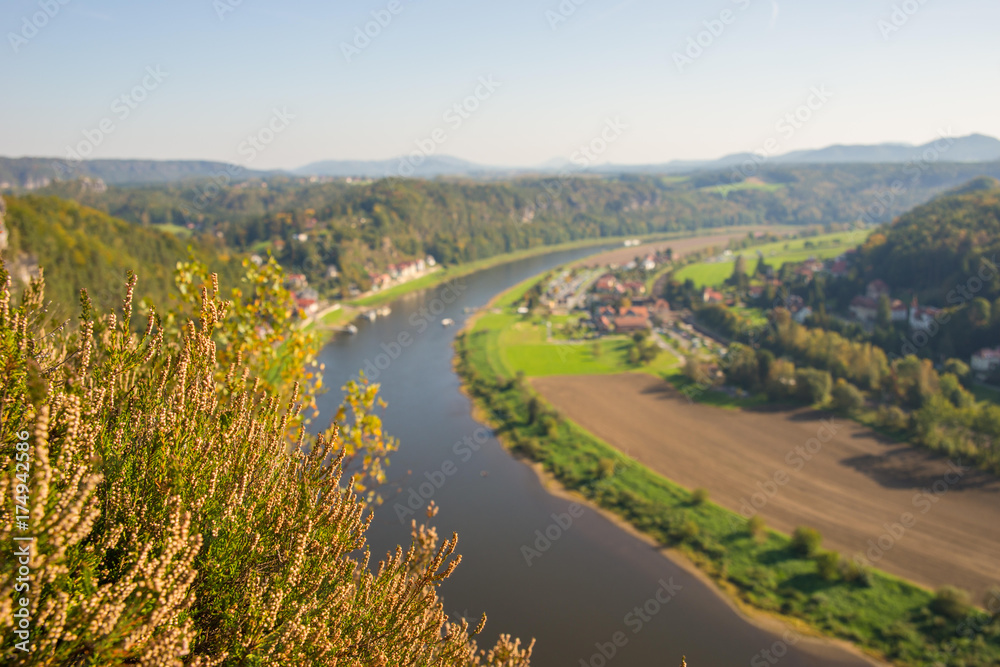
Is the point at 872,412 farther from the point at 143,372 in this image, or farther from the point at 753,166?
the point at 753,166

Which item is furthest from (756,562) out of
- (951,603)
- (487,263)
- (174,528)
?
(487,263)

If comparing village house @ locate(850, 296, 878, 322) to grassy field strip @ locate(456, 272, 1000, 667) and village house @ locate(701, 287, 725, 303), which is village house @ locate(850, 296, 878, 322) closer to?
village house @ locate(701, 287, 725, 303)

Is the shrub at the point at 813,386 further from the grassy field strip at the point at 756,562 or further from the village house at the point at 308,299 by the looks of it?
the village house at the point at 308,299

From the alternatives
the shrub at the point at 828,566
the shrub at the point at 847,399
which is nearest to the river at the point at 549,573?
the shrub at the point at 828,566

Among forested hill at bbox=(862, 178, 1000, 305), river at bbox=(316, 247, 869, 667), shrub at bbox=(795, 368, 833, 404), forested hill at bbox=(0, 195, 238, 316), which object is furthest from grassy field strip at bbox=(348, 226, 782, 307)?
forested hill at bbox=(862, 178, 1000, 305)

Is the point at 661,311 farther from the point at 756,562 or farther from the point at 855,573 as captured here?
the point at 855,573

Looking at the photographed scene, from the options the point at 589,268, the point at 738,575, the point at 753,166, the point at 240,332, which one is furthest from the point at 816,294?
the point at 753,166
